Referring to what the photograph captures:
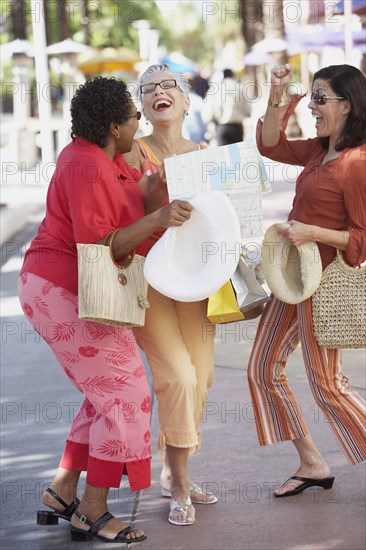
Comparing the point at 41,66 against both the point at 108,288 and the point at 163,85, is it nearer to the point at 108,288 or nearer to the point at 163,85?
the point at 163,85

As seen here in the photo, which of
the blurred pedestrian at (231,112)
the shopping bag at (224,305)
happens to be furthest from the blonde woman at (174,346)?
the blurred pedestrian at (231,112)

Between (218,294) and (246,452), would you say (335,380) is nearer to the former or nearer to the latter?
(218,294)

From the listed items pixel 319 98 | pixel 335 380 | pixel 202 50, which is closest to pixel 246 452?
pixel 335 380

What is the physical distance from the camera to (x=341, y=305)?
14.3ft

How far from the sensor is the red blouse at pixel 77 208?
4035 mm

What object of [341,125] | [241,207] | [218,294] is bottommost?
[218,294]

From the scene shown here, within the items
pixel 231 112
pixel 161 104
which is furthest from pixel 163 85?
pixel 231 112

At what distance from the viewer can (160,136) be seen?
15.9ft

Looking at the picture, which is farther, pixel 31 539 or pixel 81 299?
pixel 31 539

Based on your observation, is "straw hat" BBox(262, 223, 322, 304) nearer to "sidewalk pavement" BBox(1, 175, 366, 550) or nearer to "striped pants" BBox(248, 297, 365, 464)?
"striped pants" BBox(248, 297, 365, 464)

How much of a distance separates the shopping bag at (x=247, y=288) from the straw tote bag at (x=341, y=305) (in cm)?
24

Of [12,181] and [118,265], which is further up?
[118,265]

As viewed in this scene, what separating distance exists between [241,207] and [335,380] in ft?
2.82

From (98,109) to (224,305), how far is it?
993 millimetres
